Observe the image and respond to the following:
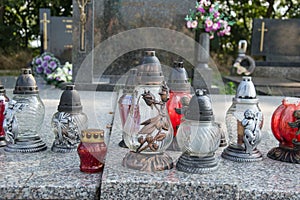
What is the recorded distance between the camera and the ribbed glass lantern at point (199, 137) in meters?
1.67

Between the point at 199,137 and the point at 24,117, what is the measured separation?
914 millimetres

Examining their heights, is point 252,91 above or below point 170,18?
below

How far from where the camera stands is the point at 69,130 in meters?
2.01

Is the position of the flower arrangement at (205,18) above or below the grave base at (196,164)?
above

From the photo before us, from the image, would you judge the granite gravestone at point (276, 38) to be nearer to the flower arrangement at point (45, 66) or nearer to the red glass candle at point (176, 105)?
the flower arrangement at point (45, 66)

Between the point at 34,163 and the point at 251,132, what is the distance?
1.03 metres

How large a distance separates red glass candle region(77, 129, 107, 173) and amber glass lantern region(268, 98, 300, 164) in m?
0.89

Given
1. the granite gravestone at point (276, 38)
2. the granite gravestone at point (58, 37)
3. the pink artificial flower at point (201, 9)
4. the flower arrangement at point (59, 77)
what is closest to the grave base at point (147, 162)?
the flower arrangement at point (59, 77)

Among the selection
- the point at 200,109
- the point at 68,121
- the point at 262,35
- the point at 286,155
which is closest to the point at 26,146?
the point at 68,121

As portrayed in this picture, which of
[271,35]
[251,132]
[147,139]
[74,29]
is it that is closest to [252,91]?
[251,132]

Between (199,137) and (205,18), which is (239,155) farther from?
(205,18)

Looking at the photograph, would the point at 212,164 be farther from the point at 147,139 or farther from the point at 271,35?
the point at 271,35

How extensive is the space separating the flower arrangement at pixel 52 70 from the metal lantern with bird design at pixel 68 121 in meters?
3.92

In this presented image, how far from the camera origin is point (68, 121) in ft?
6.47
